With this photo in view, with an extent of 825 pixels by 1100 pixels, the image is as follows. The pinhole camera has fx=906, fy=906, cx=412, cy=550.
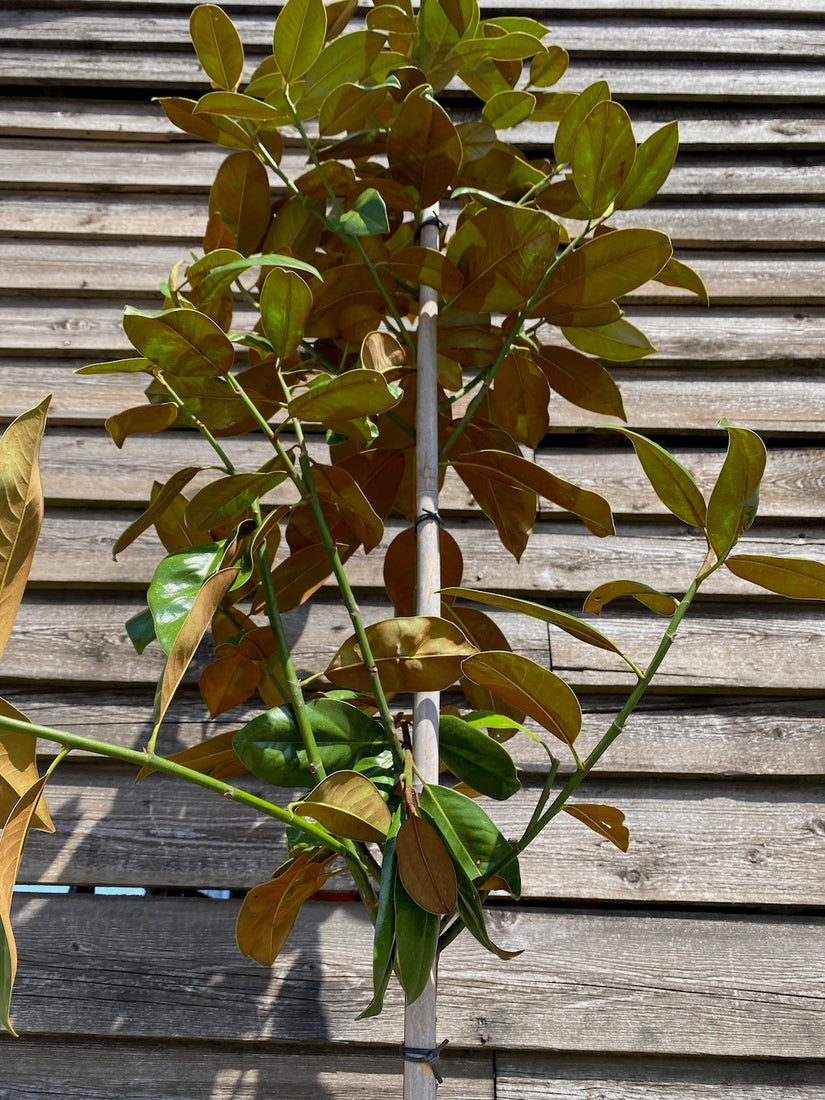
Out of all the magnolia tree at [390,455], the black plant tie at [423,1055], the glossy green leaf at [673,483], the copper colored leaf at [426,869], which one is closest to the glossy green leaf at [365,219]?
the magnolia tree at [390,455]

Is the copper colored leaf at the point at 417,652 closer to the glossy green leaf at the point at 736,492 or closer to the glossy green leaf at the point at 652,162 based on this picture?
the glossy green leaf at the point at 736,492

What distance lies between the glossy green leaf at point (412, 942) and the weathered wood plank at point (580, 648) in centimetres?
62

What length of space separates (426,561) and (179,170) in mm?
1186

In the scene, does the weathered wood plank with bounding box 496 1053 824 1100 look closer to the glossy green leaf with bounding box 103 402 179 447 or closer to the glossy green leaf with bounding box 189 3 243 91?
the glossy green leaf with bounding box 103 402 179 447

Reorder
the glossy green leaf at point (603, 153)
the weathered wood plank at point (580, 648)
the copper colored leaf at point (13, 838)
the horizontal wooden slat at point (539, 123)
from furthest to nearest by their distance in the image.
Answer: the horizontal wooden slat at point (539, 123) < the weathered wood plank at point (580, 648) < the glossy green leaf at point (603, 153) < the copper colored leaf at point (13, 838)

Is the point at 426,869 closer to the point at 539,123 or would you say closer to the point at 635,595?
the point at 635,595

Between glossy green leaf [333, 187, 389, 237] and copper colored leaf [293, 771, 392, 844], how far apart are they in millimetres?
513

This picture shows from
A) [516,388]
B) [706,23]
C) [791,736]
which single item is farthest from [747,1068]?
[706,23]

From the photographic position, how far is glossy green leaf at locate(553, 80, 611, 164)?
0.86 m

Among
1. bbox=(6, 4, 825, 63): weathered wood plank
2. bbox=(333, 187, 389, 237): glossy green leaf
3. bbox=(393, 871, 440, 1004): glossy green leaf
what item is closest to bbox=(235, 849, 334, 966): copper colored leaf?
bbox=(393, 871, 440, 1004): glossy green leaf

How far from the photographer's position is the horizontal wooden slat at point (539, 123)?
65.5 inches

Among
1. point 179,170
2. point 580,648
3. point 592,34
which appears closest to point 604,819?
point 580,648

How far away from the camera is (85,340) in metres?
1.55

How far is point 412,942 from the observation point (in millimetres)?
659
